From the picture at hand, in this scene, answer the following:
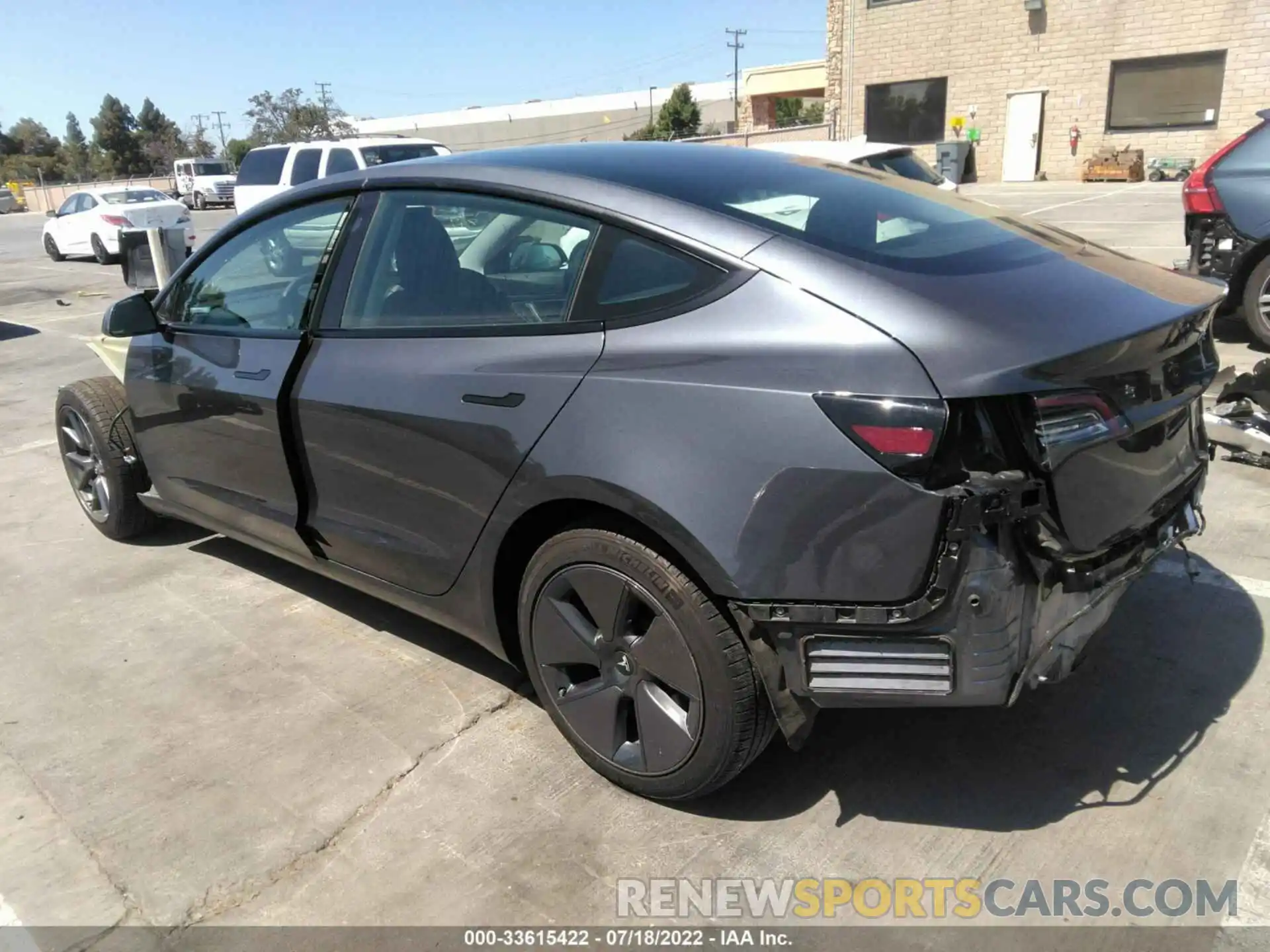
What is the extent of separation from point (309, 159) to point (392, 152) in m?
1.47

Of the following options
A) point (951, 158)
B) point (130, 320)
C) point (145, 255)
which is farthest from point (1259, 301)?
point (951, 158)

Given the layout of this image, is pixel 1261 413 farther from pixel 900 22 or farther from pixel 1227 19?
pixel 900 22

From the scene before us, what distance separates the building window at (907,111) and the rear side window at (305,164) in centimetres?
2276

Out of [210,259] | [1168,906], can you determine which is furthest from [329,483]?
[1168,906]

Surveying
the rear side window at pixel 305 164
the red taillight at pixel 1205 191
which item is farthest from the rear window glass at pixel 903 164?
the rear side window at pixel 305 164

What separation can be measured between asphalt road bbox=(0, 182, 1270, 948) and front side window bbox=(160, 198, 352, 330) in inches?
47.1

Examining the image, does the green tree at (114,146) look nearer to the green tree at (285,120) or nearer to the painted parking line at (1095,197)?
the green tree at (285,120)

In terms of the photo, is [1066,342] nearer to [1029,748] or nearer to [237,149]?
[1029,748]

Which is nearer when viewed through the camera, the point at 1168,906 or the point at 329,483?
the point at 1168,906

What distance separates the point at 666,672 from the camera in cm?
234

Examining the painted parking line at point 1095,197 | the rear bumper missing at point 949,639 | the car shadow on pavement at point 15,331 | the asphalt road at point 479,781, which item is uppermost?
the rear bumper missing at point 949,639

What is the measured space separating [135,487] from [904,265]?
3738 millimetres

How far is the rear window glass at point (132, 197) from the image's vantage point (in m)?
20.5

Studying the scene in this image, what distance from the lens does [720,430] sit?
2.12m
